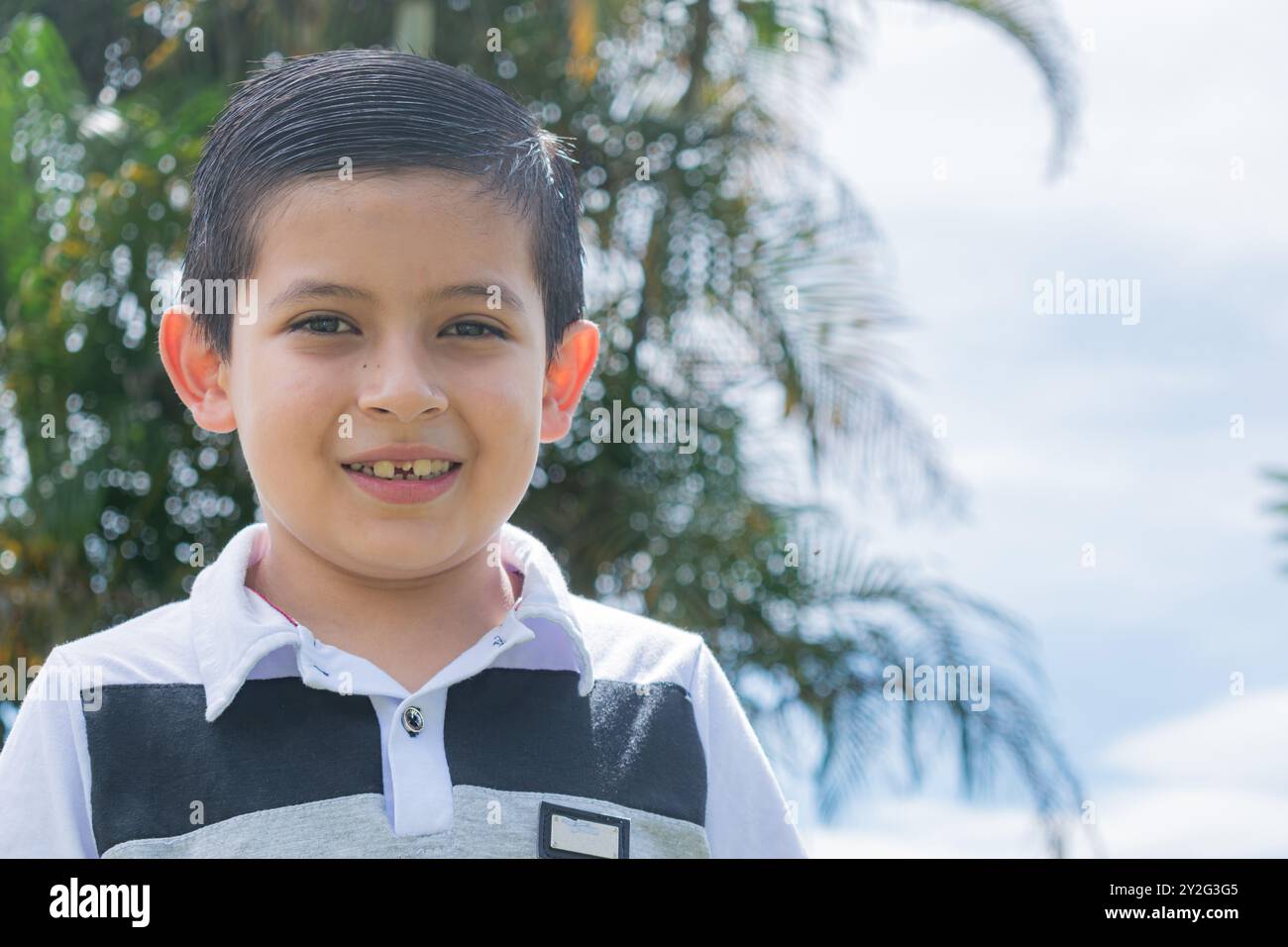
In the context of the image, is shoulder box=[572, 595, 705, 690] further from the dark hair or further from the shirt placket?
the dark hair

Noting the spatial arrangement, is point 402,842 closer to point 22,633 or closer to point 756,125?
point 22,633

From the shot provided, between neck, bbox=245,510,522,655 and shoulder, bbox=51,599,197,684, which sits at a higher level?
neck, bbox=245,510,522,655

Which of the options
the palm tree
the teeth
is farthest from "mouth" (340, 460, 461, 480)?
the palm tree

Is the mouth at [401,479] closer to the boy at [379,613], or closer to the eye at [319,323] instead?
the boy at [379,613]

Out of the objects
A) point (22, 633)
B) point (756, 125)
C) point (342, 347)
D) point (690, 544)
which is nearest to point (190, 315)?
point (342, 347)

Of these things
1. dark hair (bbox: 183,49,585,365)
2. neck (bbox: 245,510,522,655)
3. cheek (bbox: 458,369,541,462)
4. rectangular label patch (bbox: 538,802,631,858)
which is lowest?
rectangular label patch (bbox: 538,802,631,858)

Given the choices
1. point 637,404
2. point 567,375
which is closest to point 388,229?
point 567,375

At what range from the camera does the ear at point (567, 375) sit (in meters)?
1.49

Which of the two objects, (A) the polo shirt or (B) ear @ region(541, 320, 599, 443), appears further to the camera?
(B) ear @ region(541, 320, 599, 443)

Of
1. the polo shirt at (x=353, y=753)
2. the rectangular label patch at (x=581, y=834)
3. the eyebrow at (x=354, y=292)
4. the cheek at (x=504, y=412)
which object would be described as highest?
the eyebrow at (x=354, y=292)

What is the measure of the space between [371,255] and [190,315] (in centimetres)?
30

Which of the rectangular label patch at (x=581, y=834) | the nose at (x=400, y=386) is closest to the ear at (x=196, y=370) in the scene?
the nose at (x=400, y=386)

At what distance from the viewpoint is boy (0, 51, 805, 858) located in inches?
48.1
